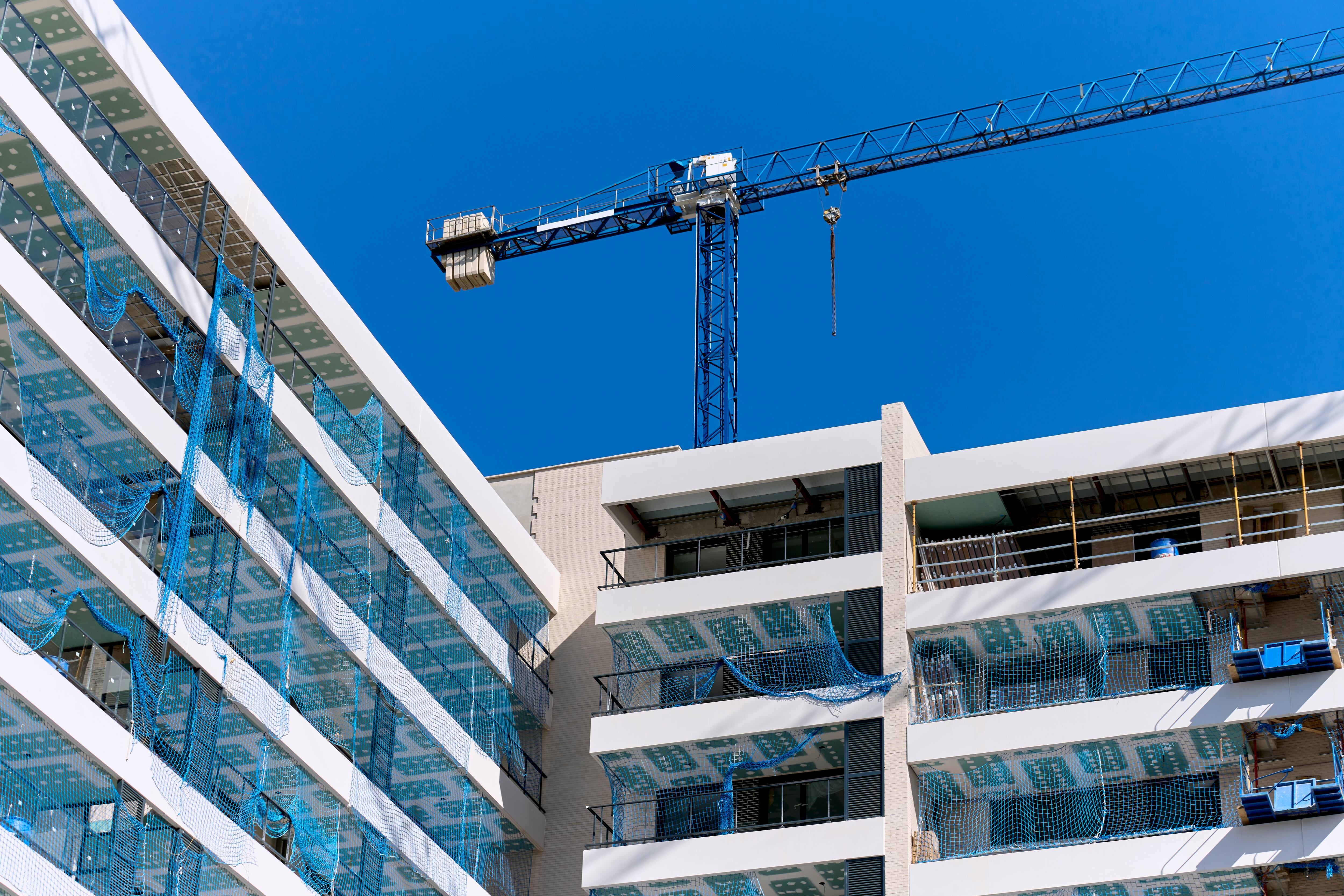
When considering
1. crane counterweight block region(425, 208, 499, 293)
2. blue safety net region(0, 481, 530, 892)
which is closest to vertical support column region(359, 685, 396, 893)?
blue safety net region(0, 481, 530, 892)

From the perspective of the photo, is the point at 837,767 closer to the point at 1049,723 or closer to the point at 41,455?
the point at 1049,723

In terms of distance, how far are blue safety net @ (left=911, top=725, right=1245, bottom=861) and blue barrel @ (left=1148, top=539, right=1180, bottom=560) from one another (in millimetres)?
5028

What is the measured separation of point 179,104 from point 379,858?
1818 centimetres

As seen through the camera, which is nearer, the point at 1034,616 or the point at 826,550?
the point at 1034,616

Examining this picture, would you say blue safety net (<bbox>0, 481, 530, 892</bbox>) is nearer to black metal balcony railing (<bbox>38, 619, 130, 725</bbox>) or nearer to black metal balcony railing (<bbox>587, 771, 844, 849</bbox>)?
black metal balcony railing (<bbox>38, 619, 130, 725</bbox>)

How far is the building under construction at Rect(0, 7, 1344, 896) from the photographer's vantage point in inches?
1480

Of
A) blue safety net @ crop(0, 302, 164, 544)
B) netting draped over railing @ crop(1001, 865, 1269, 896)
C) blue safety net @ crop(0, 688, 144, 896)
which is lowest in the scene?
blue safety net @ crop(0, 688, 144, 896)

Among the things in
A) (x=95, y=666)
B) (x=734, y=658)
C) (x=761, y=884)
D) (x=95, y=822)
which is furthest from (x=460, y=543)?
(x=95, y=822)

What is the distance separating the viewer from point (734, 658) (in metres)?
53.0

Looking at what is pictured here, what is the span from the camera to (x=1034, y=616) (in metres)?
49.3

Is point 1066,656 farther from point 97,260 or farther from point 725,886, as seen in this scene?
point 97,260

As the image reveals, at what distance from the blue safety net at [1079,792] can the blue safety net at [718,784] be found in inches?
121

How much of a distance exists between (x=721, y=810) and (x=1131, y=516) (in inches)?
535

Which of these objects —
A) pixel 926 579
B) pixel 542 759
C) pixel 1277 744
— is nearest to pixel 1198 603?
pixel 1277 744
